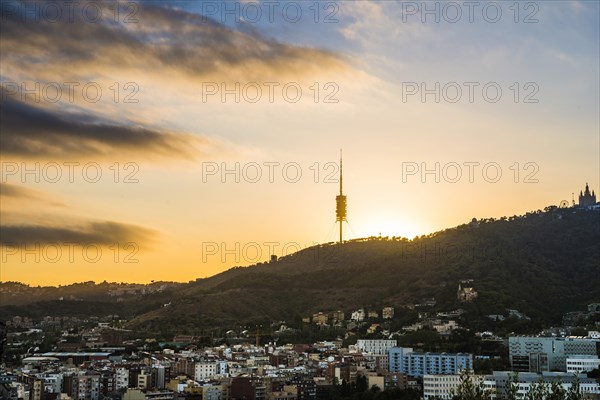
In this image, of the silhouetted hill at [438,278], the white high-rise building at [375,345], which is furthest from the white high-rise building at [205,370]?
the silhouetted hill at [438,278]

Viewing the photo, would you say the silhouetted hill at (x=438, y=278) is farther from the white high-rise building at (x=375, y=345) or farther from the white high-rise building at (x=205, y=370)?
the white high-rise building at (x=205, y=370)

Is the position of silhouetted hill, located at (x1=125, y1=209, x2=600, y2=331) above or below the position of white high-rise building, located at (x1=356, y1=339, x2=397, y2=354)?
above

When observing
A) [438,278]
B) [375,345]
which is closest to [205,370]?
[375,345]

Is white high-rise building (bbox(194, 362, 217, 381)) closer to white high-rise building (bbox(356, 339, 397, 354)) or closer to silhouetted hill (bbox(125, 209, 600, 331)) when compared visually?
white high-rise building (bbox(356, 339, 397, 354))

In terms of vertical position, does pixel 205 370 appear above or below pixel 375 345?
below

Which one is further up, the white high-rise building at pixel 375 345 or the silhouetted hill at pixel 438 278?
the silhouetted hill at pixel 438 278

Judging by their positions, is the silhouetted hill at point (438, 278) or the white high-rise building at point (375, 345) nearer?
the white high-rise building at point (375, 345)

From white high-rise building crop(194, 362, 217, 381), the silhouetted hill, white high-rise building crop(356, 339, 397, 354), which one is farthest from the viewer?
the silhouetted hill

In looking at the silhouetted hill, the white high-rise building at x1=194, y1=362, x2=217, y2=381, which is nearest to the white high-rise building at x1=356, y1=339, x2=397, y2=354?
the silhouetted hill

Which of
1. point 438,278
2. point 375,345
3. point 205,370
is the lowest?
point 205,370

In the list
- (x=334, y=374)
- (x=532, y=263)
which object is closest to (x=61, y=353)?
(x=334, y=374)

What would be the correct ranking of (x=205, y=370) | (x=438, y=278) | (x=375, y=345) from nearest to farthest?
(x=205, y=370)
(x=375, y=345)
(x=438, y=278)

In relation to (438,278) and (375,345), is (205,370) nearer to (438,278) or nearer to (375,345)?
(375,345)
